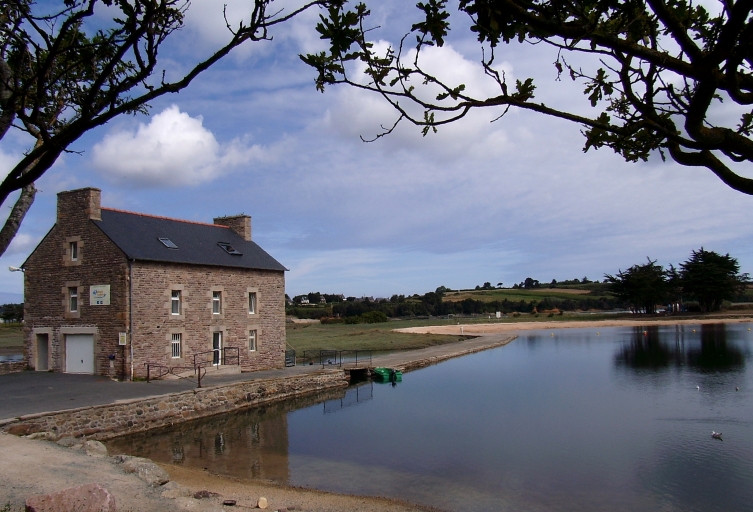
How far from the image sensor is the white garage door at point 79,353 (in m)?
21.8

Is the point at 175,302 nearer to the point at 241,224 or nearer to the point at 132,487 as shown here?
the point at 241,224

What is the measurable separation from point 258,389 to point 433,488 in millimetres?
11352

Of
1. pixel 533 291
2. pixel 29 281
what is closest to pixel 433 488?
pixel 29 281

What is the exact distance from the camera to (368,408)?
22969mm

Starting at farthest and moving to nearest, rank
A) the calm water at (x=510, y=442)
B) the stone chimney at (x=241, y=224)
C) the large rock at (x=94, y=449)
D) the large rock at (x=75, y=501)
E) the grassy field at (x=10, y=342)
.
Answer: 1. the grassy field at (x=10, y=342)
2. the stone chimney at (x=241, y=224)
3. the large rock at (x=94, y=449)
4. the calm water at (x=510, y=442)
5. the large rock at (x=75, y=501)

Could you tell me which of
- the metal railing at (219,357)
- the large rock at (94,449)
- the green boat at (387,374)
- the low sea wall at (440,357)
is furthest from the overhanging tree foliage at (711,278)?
the large rock at (94,449)

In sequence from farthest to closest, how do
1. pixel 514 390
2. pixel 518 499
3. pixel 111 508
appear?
pixel 514 390, pixel 518 499, pixel 111 508

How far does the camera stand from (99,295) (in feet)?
70.4

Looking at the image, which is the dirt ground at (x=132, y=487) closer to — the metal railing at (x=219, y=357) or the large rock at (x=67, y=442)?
the large rock at (x=67, y=442)

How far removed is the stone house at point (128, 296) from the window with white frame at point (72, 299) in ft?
0.13

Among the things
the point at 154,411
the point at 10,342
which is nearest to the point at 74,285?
the point at 154,411

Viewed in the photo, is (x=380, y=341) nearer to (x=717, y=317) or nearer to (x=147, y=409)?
(x=147, y=409)

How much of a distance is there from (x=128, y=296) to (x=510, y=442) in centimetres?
1403

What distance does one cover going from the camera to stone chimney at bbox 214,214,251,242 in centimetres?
2872
